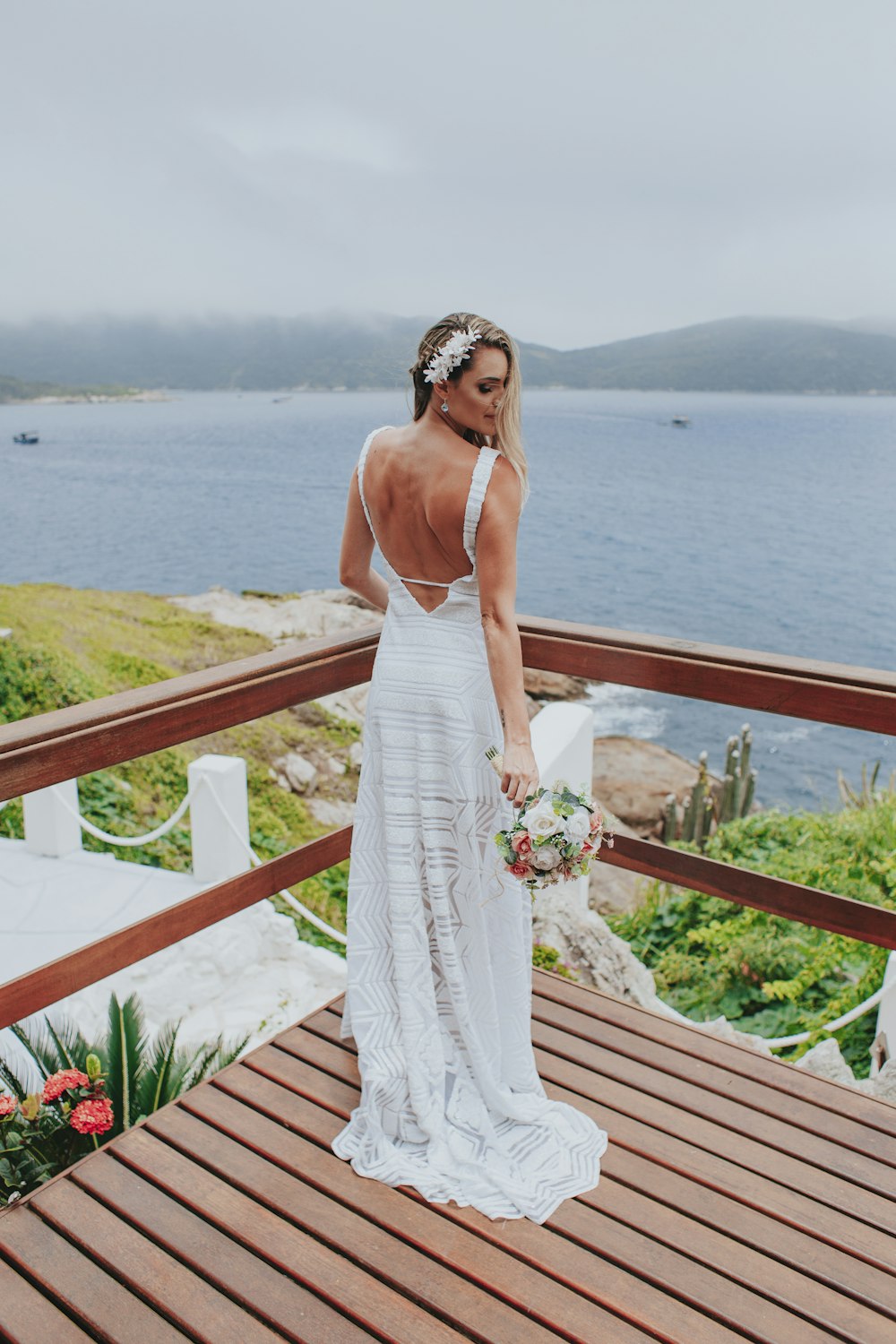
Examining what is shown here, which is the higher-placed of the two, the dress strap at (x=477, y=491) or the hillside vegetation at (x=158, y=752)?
the dress strap at (x=477, y=491)

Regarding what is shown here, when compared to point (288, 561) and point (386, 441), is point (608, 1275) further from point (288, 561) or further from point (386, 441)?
point (288, 561)

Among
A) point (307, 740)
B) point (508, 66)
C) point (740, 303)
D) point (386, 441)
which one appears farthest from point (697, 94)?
point (386, 441)

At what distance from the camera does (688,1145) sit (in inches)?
83.4

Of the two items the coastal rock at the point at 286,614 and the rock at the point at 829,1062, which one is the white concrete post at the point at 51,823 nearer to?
the rock at the point at 829,1062

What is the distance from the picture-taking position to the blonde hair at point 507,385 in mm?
1923

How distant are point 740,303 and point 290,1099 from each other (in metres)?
78.0

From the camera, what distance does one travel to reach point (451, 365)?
6.34 feet

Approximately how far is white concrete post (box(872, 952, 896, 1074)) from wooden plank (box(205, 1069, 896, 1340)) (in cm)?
139

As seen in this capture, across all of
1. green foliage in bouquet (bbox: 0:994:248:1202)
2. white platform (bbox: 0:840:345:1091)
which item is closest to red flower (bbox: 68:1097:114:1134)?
green foliage in bouquet (bbox: 0:994:248:1202)

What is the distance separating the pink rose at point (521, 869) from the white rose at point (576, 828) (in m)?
0.10

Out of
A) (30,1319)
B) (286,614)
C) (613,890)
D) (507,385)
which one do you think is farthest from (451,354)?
(286,614)

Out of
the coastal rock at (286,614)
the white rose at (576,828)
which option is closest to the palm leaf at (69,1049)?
the white rose at (576,828)

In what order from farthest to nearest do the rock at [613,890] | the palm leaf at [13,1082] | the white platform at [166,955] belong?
the rock at [613,890] → the white platform at [166,955] → the palm leaf at [13,1082]

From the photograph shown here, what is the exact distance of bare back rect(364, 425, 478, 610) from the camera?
1.98m
